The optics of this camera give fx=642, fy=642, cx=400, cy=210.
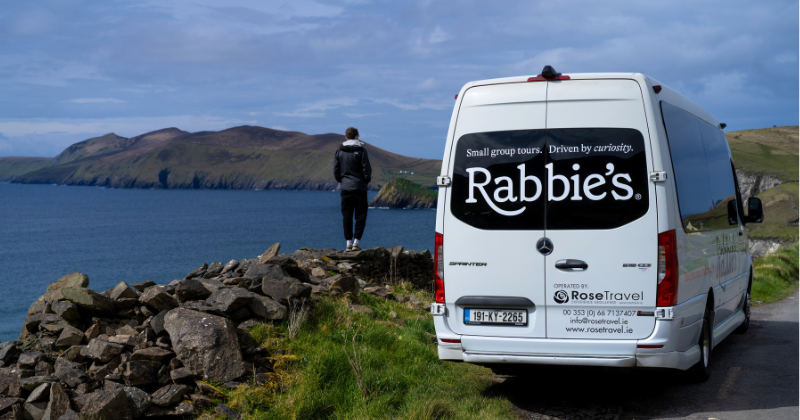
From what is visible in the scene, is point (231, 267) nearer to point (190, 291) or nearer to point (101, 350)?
point (190, 291)

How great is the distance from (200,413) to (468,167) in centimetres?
305

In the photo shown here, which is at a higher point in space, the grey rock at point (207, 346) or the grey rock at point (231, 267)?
the grey rock at point (231, 267)

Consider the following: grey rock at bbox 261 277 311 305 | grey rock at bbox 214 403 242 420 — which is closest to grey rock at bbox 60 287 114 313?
grey rock at bbox 261 277 311 305

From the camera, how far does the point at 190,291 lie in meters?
6.89

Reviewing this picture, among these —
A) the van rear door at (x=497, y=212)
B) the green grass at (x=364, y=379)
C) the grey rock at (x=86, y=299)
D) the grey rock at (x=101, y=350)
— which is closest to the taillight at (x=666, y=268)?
the van rear door at (x=497, y=212)

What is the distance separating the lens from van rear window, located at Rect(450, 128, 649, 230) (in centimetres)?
525

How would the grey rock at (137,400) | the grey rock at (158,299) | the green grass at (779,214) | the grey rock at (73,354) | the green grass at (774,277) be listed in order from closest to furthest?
the grey rock at (137,400), the grey rock at (73,354), the grey rock at (158,299), the green grass at (774,277), the green grass at (779,214)

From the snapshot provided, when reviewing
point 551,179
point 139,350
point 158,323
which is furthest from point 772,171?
point 139,350

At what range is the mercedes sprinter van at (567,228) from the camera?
5195 mm

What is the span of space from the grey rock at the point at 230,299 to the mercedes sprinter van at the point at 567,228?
7.07 ft

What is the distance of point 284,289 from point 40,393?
2666 millimetres

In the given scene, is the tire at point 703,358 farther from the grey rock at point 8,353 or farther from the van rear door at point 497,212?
the grey rock at point 8,353

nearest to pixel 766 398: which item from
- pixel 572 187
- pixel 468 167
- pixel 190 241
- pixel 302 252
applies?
pixel 572 187

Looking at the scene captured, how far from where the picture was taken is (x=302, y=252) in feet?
38.2
